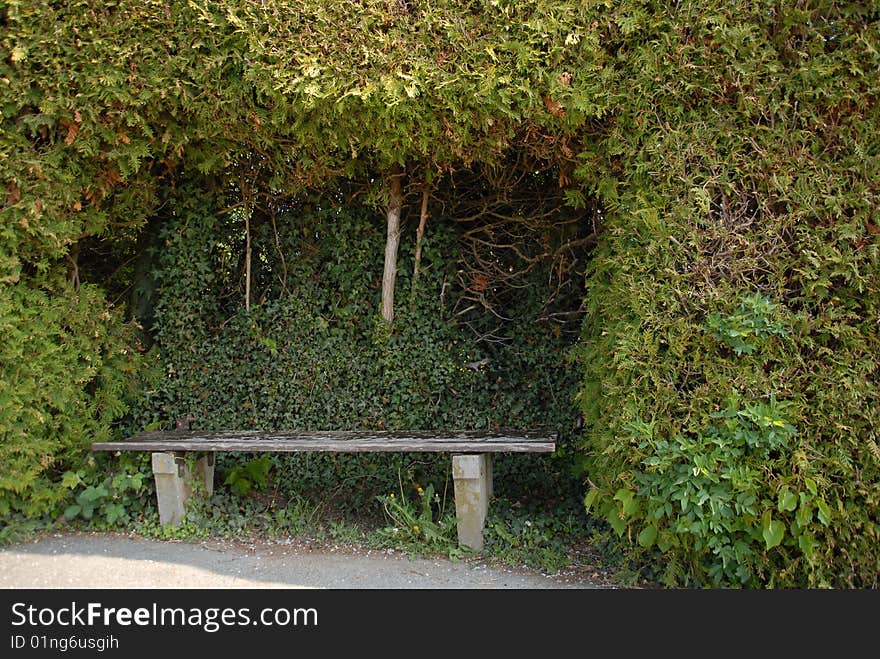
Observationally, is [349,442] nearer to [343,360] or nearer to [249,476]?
[343,360]

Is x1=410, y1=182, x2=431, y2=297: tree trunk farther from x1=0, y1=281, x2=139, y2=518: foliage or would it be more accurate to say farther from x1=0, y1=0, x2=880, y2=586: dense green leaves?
x1=0, y1=281, x2=139, y2=518: foliage

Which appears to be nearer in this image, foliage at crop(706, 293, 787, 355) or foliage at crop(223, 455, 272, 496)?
foliage at crop(706, 293, 787, 355)

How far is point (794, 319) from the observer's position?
10.9 ft

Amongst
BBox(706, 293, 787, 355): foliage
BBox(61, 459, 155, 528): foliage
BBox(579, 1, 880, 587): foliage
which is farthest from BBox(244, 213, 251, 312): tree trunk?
BBox(706, 293, 787, 355): foliage

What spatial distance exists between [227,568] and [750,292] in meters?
3.42

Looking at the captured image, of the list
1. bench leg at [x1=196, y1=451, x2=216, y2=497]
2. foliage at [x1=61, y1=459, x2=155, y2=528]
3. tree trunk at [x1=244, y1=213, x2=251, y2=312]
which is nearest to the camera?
foliage at [x1=61, y1=459, x2=155, y2=528]

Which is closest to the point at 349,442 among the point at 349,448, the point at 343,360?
the point at 349,448

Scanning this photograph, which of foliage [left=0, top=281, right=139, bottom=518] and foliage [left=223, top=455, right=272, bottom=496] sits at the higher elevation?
foliage [left=0, top=281, right=139, bottom=518]

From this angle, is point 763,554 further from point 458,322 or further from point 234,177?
point 234,177

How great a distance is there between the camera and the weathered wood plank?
4.22 meters

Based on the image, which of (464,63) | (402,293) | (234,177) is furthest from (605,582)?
(234,177)

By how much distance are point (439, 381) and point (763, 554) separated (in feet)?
8.67

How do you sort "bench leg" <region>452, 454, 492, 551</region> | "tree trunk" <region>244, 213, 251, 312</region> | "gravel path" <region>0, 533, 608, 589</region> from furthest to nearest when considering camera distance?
1. "tree trunk" <region>244, 213, 251, 312</region>
2. "bench leg" <region>452, 454, 492, 551</region>
3. "gravel path" <region>0, 533, 608, 589</region>

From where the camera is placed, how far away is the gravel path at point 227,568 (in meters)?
3.74
